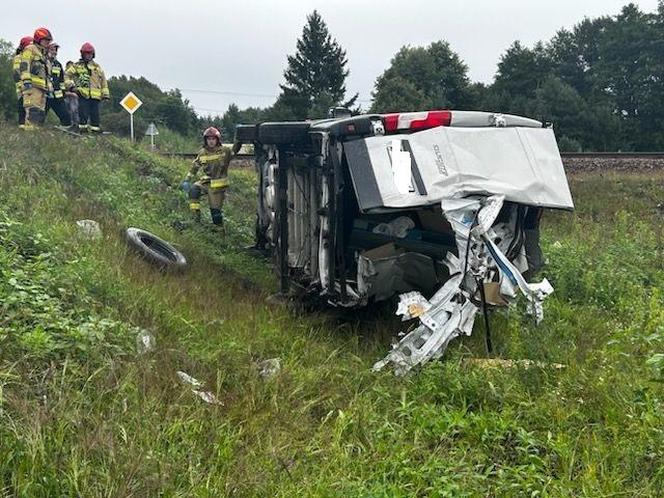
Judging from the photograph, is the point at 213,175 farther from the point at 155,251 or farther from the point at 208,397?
the point at 208,397

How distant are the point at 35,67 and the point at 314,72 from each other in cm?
4020

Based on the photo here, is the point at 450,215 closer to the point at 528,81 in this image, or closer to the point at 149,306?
the point at 149,306

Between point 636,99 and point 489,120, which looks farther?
point 636,99

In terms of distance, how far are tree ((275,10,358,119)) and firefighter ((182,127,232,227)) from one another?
3878 centimetres

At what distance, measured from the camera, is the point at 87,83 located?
12.2 metres

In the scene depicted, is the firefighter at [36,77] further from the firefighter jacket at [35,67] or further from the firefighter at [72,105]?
the firefighter at [72,105]

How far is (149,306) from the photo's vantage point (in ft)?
15.3

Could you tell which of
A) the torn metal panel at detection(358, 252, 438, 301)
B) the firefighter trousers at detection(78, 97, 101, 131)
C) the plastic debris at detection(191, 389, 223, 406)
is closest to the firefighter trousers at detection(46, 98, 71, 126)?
the firefighter trousers at detection(78, 97, 101, 131)

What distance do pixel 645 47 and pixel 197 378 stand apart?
4739 centimetres

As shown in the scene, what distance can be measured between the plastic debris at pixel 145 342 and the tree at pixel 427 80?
1395 inches

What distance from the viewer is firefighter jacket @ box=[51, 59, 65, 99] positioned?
11.5 m

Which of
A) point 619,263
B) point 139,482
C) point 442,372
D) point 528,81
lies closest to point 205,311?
point 442,372

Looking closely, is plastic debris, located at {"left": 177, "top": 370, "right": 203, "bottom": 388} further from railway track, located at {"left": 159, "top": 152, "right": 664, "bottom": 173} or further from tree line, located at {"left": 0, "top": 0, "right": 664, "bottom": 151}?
tree line, located at {"left": 0, "top": 0, "right": 664, "bottom": 151}

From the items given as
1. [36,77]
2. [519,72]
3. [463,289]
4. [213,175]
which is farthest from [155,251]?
[519,72]
